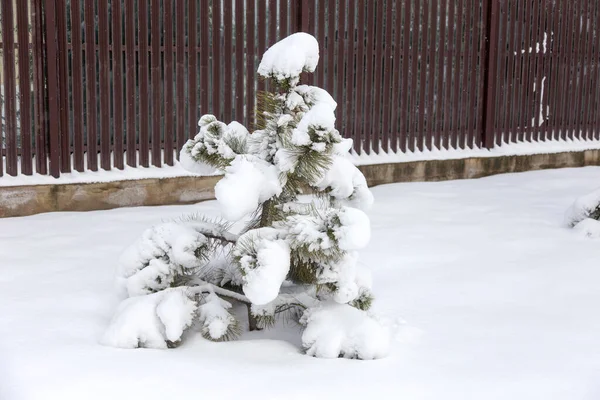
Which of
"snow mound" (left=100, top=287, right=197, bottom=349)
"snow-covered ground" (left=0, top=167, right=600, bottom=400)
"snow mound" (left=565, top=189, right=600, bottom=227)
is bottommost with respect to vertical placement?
"snow-covered ground" (left=0, top=167, right=600, bottom=400)

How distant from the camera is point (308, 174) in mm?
3801

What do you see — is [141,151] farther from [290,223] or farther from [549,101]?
[549,101]

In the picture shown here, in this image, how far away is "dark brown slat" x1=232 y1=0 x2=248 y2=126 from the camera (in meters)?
7.04

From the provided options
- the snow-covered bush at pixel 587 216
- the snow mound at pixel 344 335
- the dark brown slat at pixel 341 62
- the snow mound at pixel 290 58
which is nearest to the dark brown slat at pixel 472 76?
the dark brown slat at pixel 341 62

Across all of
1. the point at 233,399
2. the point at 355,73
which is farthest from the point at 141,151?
the point at 233,399

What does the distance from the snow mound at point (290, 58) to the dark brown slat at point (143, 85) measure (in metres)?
3.01

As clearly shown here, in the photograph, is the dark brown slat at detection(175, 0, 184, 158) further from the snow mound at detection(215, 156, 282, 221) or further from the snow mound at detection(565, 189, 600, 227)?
the snow mound at detection(565, 189, 600, 227)

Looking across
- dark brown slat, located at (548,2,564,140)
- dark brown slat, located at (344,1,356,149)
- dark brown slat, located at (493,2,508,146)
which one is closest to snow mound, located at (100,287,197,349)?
dark brown slat, located at (344,1,356,149)

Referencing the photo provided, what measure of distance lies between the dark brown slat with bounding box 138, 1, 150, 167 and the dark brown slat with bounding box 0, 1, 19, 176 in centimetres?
105

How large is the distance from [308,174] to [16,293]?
189 cm

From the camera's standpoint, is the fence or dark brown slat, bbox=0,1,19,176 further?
the fence

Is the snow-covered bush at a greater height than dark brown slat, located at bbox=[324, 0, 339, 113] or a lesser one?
lesser

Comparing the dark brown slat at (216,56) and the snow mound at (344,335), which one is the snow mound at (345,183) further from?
the dark brown slat at (216,56)

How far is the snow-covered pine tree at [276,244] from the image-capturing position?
358 cm
